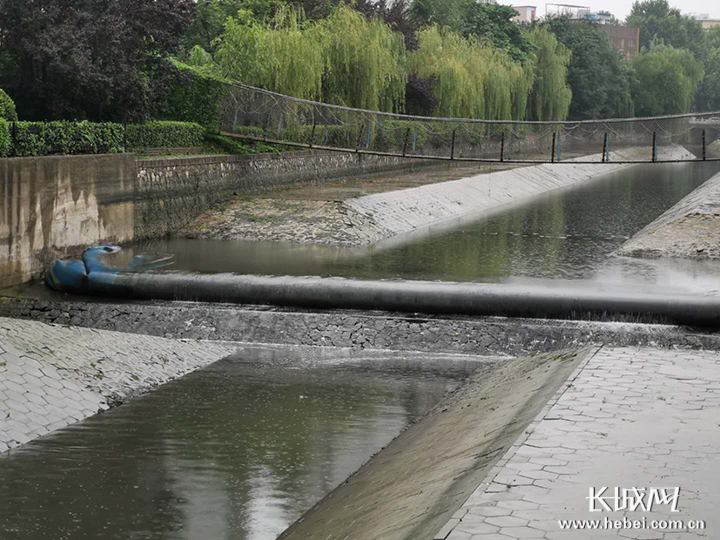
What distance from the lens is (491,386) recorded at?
10172 millimetres

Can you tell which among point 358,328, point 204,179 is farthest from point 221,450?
point 204,179

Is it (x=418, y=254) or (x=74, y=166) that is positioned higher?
(x=74, y=166)

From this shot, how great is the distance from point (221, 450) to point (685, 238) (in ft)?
46.4

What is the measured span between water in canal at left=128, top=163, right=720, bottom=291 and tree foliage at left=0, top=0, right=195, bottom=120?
356 cm

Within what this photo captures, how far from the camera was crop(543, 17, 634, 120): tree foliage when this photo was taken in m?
71.1

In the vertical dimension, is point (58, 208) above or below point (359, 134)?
below

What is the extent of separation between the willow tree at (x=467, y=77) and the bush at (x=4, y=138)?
25.5m

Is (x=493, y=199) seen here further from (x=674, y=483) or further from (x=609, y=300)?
(x=674, y=483)

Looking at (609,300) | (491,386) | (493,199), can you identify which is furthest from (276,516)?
(493,199)

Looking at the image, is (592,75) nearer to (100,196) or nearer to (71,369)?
(100,196)

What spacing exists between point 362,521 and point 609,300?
7.78 meters

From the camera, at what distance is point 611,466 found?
6.17 metres

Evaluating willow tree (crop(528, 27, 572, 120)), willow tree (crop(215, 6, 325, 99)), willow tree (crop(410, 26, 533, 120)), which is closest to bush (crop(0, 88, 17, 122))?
willow tree (crop(215, 6, 325, 99))

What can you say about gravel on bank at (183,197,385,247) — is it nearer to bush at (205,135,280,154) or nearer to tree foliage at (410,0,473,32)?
bush at (205,135,280,154)
